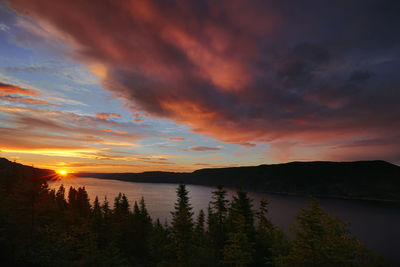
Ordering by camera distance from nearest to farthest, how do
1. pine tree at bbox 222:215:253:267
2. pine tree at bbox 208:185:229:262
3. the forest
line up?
the forest
pine tree at bbox 222:215:253:267
pine tree at bbox 208:185:229:262

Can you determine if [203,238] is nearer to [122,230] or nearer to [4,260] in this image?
[122,230]

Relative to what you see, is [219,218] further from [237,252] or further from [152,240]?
[152,240]

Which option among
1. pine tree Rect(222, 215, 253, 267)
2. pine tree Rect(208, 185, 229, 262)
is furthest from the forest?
pine tree Rect(208, 185, 229, 262)

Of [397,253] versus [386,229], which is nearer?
[397,253]

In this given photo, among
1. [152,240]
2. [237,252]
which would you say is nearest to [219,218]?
[237,252]

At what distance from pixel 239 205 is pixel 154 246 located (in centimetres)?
2224

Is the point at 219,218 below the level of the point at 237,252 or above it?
above

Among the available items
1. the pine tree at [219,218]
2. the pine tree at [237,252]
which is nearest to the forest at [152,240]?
the pine tree at [237,252]

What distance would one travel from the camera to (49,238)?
2448 cm

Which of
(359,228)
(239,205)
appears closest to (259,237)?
(239,205)

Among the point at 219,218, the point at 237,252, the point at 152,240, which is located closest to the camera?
the point at 237,252

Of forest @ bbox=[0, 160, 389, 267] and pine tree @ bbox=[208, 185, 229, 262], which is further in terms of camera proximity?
pine tree @ bbox=[208, 185, 229, 262]

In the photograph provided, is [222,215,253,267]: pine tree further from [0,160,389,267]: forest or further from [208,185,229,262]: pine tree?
[208,185,229,262]: pine tree

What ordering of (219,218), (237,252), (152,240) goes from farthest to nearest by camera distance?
(152,240) < (219,218) < (237,252)
